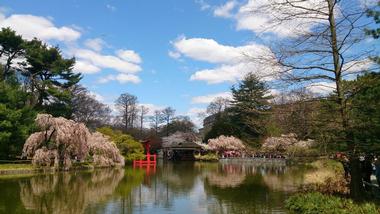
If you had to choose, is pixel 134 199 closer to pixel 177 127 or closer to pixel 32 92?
pixel 32 92

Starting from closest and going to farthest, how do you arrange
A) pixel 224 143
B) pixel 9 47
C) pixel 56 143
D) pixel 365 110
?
pixel 365 110
pixel 56 143
pixel 9 47
pixel 224 143

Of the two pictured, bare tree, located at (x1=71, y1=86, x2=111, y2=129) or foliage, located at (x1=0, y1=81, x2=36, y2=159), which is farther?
bare tree, located at (x1=71, y1=86, x2=111, y2=129)

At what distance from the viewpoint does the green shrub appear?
9.07 metres

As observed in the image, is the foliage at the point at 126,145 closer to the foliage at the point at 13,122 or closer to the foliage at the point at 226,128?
the foliage at the point at 13,122

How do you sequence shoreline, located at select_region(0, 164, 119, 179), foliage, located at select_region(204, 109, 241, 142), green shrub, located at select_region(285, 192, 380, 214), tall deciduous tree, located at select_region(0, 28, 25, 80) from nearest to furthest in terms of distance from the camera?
green shrub, located at select_region(285, 192, 380, 214)
shoreline, located at select_region(0, 164, 119, 179)
tall deciduous tree, located at select_region(0, 28, 25, 80)
foliage, located at select_region(204, 109, 241, 142)

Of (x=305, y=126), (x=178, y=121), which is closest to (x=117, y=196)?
(x=305, y=126)

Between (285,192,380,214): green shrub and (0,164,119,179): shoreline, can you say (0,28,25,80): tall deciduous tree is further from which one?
(285,192,380,214): green shrub

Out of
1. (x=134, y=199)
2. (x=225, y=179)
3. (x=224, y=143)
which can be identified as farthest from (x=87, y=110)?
(x=134, y=199)

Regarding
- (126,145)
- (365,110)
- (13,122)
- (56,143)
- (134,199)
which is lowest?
(134,199)

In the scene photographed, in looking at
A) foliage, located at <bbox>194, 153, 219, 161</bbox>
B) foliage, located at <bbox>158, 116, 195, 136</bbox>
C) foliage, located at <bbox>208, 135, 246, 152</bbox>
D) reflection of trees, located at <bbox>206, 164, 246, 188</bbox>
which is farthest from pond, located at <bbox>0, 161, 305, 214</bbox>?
foliage, located at <bbox>158, 116, 195, 136</bbox>

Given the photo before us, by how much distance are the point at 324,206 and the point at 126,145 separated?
103 feet

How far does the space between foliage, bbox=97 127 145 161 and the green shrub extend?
28785 mm

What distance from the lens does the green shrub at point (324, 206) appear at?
29.8ft

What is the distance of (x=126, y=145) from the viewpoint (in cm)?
3975
